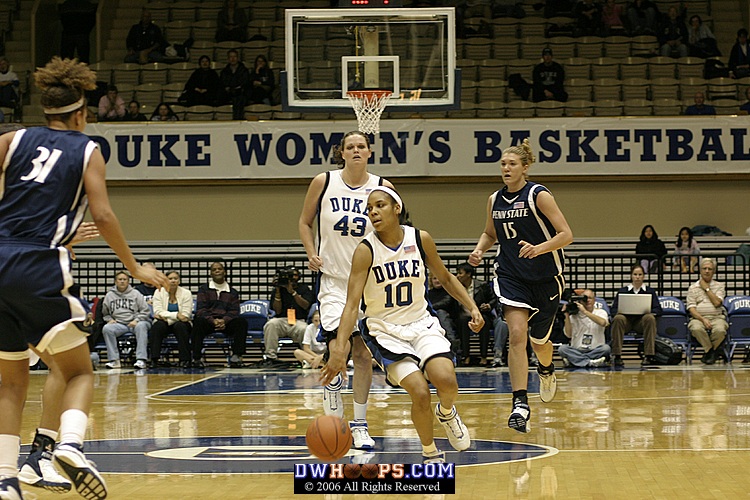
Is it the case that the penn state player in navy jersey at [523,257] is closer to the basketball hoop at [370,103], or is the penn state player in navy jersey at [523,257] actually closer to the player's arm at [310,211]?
the player's arm at [310,211]

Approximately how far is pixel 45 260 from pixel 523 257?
4.11 meters

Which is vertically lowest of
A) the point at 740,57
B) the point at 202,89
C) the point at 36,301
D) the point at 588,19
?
the point at 36,301

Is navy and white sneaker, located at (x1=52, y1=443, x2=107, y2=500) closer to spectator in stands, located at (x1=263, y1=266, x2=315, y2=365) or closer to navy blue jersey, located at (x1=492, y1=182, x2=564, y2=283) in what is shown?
navy blue jersey, located at (x1=492, y1=182, x2=564, y2=283)

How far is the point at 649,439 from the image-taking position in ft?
24.3

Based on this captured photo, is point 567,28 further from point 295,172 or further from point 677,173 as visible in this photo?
point 295,172

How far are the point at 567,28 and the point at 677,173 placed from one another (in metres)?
4.96

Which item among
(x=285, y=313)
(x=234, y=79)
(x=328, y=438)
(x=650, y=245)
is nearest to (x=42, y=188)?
(x=328, y=438)

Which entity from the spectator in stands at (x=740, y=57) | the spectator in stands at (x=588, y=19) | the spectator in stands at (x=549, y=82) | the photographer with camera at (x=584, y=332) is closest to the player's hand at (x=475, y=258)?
the photographer with camera at (x=584, y=332)

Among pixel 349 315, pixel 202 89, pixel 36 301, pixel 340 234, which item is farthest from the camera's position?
pixel 202 89

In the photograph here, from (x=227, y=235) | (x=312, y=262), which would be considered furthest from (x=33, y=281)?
(x=227, y=235)

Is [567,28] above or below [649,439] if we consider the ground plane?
above

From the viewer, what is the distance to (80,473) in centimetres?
436

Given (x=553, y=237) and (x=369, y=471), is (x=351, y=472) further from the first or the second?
(x=553, y=237)

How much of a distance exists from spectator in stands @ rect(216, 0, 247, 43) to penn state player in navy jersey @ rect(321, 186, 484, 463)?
55.3 feet
